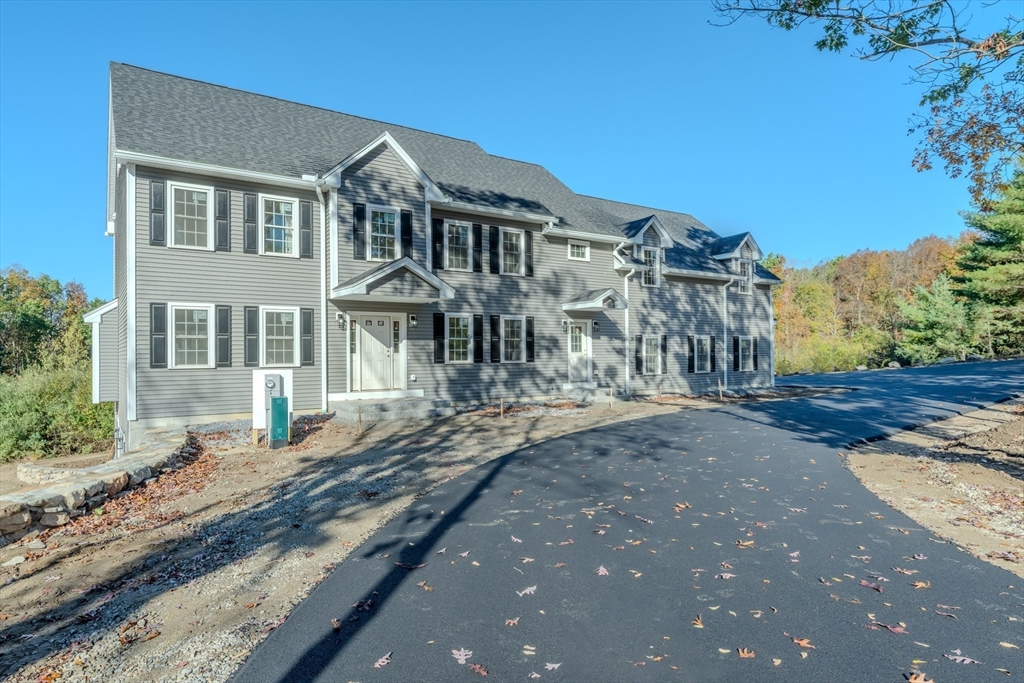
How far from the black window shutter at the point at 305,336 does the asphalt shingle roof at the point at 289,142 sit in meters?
3.59

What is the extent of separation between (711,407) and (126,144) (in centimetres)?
1717

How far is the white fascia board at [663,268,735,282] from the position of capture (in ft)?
73.4

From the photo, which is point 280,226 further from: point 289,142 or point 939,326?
point 939,326

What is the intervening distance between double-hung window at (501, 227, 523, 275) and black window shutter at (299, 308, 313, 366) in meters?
6.34

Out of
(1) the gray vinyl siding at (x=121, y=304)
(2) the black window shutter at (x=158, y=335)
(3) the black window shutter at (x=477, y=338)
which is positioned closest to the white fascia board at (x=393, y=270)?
(3) the black window shutter at (x=477, y=338)

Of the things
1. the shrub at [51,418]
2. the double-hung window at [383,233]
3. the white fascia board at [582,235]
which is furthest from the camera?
the white fascia board at [582,235]

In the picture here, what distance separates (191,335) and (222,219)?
9.48ft

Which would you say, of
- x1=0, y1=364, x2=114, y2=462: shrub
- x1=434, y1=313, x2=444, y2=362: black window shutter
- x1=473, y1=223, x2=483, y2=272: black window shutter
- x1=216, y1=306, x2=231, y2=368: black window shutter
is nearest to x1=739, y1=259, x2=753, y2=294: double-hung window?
x1=473, y1=223, x2=483, y2=272: black window shutter

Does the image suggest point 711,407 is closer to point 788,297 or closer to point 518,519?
point 518,519

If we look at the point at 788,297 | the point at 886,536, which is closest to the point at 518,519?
the point at 886,536

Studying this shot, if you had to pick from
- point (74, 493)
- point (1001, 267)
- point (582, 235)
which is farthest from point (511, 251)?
point (1001, 267)

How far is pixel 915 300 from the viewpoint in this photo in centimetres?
3984

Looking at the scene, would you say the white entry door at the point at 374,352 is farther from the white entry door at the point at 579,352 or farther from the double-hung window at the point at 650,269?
the double-hung window at the point at 650,269

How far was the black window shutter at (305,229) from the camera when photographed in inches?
577
